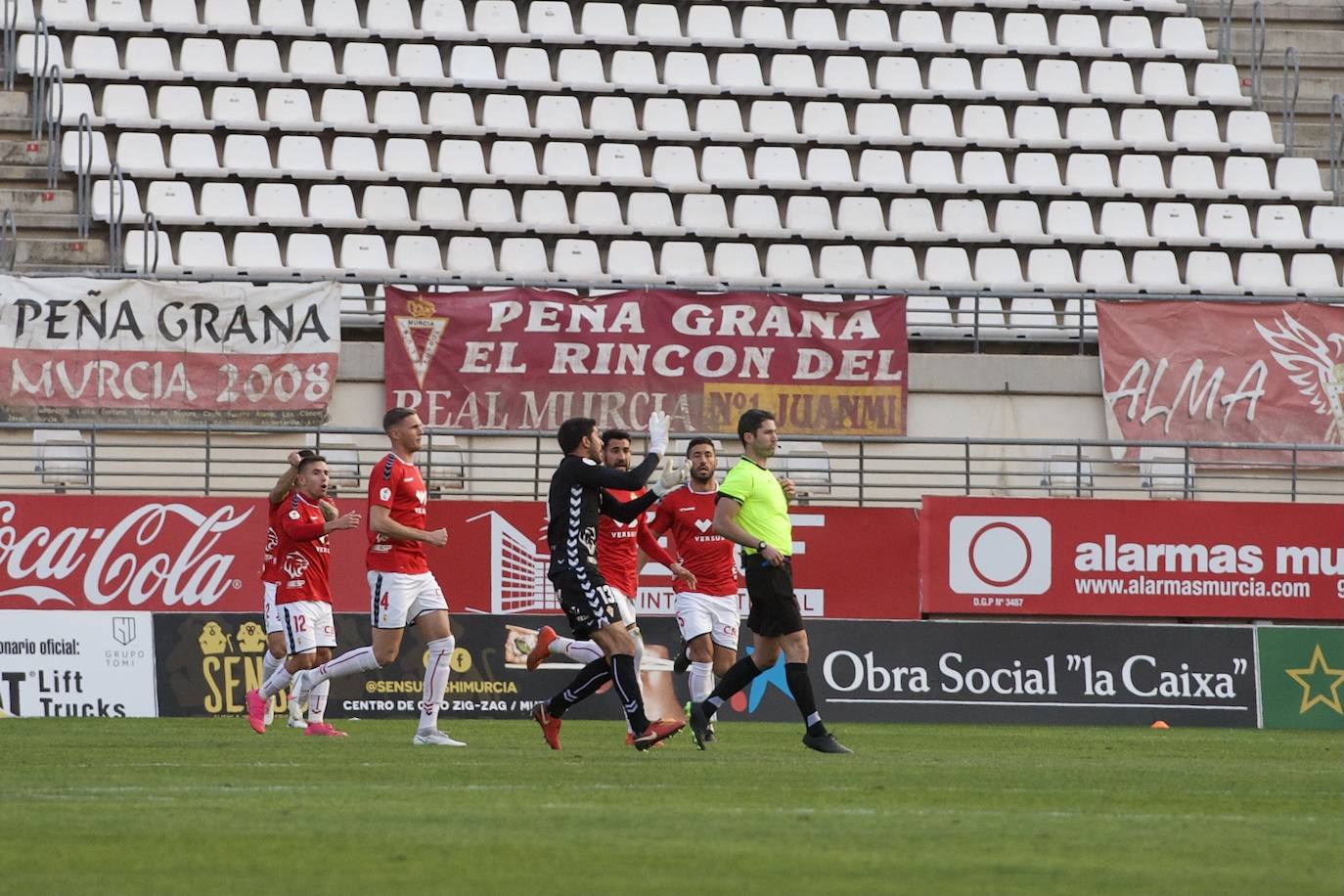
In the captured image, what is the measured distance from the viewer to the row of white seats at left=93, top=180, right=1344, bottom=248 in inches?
952

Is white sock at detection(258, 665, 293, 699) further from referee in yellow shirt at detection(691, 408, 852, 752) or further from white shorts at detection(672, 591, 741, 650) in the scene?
referee in yellow shirt at detection(691, 408, 852, 752)

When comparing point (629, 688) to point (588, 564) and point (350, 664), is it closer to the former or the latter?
point (588, 564)

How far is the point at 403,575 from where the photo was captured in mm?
12812

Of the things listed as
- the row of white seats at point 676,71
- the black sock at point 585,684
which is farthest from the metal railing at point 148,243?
the black sock at point 585,684

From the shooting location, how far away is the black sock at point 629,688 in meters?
11.7

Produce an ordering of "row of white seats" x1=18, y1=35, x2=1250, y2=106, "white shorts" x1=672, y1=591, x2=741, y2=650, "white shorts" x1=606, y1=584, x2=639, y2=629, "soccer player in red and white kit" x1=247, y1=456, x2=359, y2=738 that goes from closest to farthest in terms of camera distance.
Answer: "white shorts" x1=606, y1=584, x2=639, y2=629 → "soccer player in red and white kit" x1=247, y1=456, x2=359, y2=738 → "white shorts" x1=672, y1=591, x2=741, y2=650 → "row of white seats" x1=18, y1=35, x2=1250, y2=106

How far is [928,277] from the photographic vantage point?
24422mm

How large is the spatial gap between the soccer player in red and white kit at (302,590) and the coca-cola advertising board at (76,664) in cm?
322

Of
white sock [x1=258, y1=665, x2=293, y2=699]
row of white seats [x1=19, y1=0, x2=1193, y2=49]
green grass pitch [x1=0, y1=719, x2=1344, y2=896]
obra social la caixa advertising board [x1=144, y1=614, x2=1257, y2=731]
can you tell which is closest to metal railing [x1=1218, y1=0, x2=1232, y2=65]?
row of white seats [x1=19, y1=0, x2=1193, y2=49]

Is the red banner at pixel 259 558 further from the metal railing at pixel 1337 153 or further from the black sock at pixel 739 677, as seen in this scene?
the metal railing at pixel 1337 153

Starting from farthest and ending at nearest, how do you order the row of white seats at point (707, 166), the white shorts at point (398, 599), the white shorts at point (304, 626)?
the row of white seats at point (707, 166), the white shorts at point (304, 626), the white shorts at point (398, 599)

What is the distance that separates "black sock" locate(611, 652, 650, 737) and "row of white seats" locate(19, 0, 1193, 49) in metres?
16.5

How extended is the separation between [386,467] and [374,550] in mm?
546

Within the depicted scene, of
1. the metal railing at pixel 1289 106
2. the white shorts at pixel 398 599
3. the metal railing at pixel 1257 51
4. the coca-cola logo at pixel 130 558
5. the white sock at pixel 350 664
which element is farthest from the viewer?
the metal railing at pixel 1257 51
